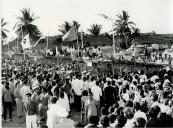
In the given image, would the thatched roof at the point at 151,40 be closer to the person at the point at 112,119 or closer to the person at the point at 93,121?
the person at the point at 112,119

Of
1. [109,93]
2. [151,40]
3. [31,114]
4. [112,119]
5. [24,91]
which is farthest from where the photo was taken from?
[151,40]

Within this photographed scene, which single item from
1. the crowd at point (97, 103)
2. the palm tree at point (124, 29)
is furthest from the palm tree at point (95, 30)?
the crowd at point (97, 103)

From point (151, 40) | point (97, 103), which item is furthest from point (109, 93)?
point (151, 40)

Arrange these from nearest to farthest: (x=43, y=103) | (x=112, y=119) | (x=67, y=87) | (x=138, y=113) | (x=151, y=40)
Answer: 1. (x=112, y=119)
2. (x=138, y=113)
3. (x=43, y=103)
4. (x=67, y=87)
5. (x=151, y=40)

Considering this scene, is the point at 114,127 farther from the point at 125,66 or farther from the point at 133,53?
the point at 133,53

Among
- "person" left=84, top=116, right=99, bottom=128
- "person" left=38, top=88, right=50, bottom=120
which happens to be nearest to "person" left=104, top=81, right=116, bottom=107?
"person" left=38, top=88, right=50, bottom=120

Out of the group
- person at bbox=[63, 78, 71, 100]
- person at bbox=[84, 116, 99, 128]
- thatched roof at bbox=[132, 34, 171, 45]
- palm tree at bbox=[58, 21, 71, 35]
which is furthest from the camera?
palm tree at bbox=[58, 21, 71, 35]

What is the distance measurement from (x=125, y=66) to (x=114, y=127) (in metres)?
12.9

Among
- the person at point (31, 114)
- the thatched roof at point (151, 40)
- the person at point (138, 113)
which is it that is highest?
the thatched roof at point (151, 40)

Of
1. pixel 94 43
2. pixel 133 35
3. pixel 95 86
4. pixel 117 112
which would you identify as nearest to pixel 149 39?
pixel 133 35

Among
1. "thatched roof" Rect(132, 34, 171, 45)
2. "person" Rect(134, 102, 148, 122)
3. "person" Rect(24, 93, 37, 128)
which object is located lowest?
"person" Rect(24, 93, 37, 128)

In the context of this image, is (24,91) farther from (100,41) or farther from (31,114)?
(100,41)

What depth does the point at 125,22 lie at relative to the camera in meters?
35.7

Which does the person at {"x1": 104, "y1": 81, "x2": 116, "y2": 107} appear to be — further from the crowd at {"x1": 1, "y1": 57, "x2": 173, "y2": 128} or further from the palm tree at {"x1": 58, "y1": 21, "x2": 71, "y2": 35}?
the palm tree at {"x1": 58, "y1": 21, "x2": 71, "y2": 35}
